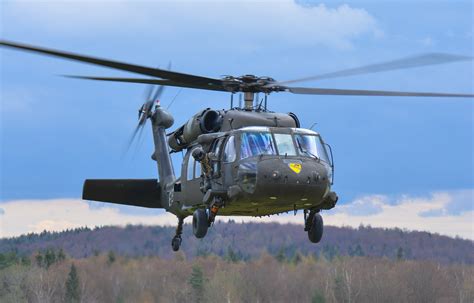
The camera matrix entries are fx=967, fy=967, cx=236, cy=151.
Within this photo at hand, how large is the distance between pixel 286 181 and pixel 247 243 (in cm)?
3826

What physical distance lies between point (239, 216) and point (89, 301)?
49.1 metres

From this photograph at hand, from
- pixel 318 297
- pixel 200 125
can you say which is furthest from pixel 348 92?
pixel 318 297

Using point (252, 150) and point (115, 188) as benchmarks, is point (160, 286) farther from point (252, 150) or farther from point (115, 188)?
point (252, 150)

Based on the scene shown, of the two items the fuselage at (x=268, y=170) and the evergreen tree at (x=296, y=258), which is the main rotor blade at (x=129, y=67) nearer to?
the fuselage at (x=268, y=170)

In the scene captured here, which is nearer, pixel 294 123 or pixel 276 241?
pixel 294 123

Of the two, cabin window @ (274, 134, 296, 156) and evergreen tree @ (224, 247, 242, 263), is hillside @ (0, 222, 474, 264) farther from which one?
cabin window @ (274, 134, 296, 156)

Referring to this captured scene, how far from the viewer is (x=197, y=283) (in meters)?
71.5

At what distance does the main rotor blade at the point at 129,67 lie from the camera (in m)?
17.1

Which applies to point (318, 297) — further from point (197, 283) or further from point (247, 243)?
point (247, 243)

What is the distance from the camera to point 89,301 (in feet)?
226

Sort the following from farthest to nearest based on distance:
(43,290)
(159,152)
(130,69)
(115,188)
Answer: (43,290) → (159,152) → (115,188) → (130,69)

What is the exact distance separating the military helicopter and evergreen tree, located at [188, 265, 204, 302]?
144ft

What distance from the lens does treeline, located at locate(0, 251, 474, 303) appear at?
2267 inches

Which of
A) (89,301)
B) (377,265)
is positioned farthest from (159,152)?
(377,265)
